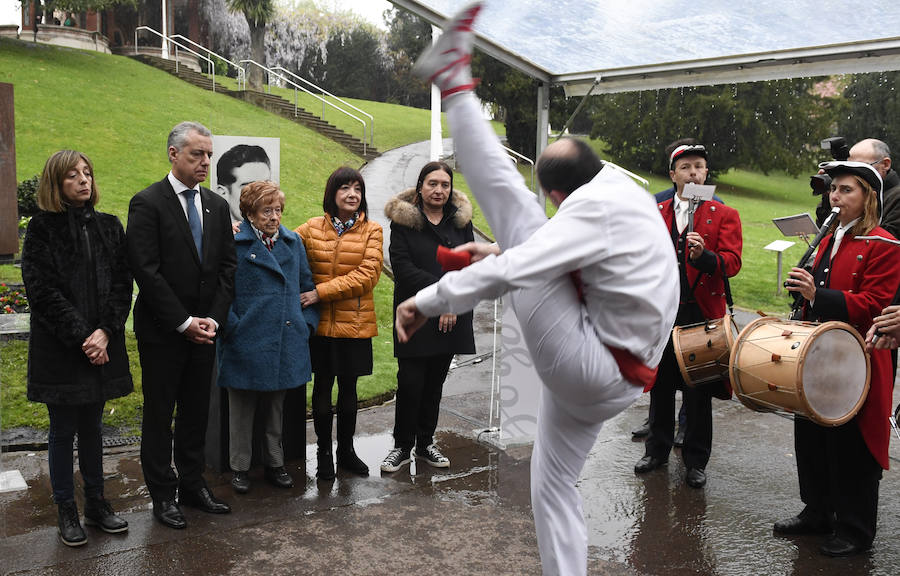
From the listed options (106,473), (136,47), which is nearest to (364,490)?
(106,473)

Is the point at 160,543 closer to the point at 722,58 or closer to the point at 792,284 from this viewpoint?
the point at 792,284

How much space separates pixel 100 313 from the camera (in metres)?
4.19

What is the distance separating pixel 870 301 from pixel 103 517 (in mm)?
4213

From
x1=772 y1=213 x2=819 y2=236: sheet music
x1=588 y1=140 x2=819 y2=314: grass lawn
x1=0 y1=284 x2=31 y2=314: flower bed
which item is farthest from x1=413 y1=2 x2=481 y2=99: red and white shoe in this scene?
x1=0 y1=284 x2=31 y2=314: flower bed

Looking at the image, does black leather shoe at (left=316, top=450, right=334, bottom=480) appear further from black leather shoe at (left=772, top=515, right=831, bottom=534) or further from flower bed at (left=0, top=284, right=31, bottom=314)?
flower bed at (left=0, top=284, right=31, bottom=314)

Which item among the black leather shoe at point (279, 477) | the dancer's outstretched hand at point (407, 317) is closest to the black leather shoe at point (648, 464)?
the black leather shoe at point (279, 477)

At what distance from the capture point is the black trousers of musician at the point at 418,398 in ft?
17.7

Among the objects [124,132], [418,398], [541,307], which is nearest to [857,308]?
[541,307]

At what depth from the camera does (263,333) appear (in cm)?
486

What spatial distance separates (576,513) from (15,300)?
7.48 m

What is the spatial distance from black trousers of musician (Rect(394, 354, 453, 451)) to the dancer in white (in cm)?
249

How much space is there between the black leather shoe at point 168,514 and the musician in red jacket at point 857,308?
11.4 feet

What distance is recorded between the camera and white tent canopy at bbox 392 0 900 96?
5.64 m

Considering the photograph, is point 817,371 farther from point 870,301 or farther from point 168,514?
point 168,514
